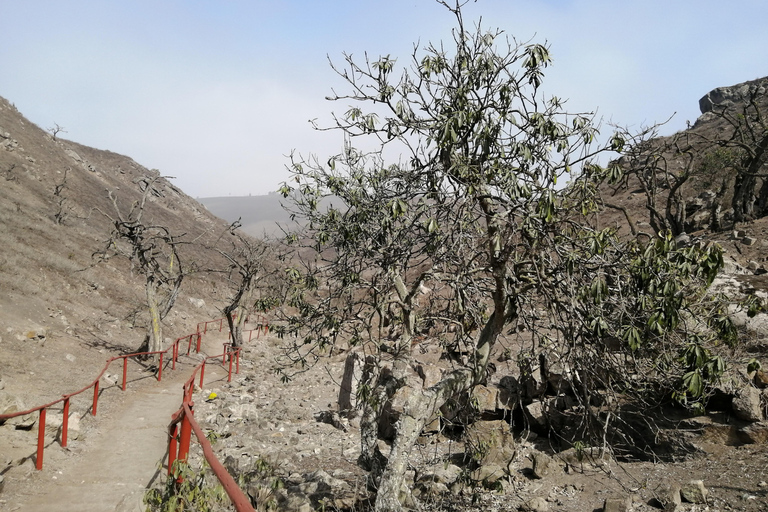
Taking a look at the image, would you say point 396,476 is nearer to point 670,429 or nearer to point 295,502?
point 295,502

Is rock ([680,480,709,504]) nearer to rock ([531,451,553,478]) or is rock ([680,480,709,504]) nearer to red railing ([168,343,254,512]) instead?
rock ([531,451,553,478])

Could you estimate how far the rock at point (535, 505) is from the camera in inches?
261

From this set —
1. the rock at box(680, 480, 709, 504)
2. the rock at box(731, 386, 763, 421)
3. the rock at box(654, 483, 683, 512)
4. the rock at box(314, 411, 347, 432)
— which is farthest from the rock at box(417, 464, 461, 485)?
the rock at box(731, 386, 763, 421)

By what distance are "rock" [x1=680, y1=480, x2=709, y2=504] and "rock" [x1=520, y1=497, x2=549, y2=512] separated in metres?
1.75

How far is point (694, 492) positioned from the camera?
596 cm

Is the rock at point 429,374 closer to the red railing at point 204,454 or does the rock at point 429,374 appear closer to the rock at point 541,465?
the rock at point 541,465

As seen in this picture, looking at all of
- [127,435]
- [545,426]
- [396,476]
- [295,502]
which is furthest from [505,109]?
[127,435]

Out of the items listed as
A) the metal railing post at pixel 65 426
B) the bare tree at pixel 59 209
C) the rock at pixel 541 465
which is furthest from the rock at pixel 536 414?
the bare tree at pixel 59 209

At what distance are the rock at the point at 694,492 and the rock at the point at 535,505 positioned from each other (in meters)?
1.75

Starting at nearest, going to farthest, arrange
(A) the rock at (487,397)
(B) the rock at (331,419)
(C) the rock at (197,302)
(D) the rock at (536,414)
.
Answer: (D) the rock at (536,414)
(A) the rock at (487,397)
(B) the rock at (331,419)
(C) the rock at (197,302)

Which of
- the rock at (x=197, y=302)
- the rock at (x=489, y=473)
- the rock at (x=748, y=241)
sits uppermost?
the rock at (x=748, y=241)

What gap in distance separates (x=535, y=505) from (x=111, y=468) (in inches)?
255

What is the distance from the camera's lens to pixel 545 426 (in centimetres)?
977

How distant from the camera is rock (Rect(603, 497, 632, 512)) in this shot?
19.6 ft
